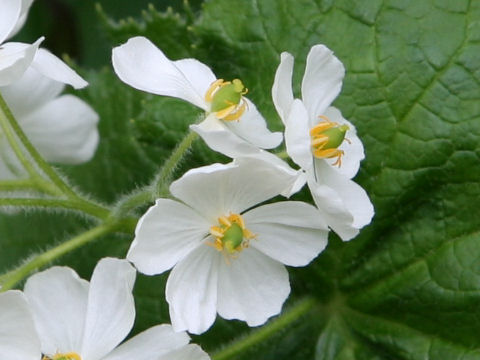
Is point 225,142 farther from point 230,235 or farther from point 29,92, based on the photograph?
point 29,92

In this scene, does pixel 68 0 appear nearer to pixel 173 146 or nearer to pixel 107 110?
pixel 107 110

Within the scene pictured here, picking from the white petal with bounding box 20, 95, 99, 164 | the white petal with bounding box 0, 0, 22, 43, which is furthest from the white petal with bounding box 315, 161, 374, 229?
the white petal with bounding box 20, 95, 99, 164

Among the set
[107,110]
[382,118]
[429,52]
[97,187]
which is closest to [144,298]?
[97,187]

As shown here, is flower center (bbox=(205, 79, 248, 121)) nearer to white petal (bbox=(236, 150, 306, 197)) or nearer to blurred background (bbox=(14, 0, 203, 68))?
white petal (bbox=(236, 150, 306, 197))

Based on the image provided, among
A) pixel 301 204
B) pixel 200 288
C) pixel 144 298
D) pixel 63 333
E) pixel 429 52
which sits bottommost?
pixel 144 298

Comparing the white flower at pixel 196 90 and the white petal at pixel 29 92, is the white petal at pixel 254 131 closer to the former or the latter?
the white flower at pixel 196 90

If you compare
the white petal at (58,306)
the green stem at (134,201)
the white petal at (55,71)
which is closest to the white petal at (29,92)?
the white petal at (55,71)
